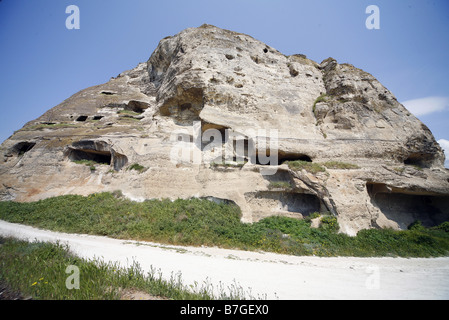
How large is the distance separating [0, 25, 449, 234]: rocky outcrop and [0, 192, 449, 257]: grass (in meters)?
1.24

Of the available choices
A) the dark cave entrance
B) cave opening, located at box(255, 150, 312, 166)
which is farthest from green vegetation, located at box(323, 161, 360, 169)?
the dark cave entrance

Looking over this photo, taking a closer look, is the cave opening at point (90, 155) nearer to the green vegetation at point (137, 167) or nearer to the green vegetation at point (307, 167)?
the green vegetation at point (137, 167)

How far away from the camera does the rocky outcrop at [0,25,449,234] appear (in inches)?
450

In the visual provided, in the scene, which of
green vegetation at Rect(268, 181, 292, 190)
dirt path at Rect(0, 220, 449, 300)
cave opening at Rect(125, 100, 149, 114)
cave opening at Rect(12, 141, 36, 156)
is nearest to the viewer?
dirt path at Rect(0, 220, 449, 300)

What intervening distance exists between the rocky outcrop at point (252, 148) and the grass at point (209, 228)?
124cm

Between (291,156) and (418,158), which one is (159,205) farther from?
(418,158)

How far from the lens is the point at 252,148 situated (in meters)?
12.7

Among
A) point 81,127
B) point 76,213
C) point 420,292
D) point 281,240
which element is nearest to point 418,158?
point 281,240

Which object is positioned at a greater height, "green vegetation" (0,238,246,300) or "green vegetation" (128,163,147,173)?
"green vegetation" (128,163,147,173)

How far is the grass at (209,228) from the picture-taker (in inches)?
295

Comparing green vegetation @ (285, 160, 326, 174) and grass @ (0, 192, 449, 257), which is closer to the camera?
grass @ (0, 192, 449, 257)

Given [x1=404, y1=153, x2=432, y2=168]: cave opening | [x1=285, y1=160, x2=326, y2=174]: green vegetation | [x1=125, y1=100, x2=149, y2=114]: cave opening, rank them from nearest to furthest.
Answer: [x1=285, y1=160, x2=326, y2=174]: green vegetation, [x1=404, y1=153, x2=432, y2=168]: cave opening, [x1=125, y1=100, x2=149, y2=114]: cave opening

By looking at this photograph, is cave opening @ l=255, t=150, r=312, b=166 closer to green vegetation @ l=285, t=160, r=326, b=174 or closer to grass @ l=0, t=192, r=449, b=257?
green vegetation @ l=285, t=160, r=326, b=174

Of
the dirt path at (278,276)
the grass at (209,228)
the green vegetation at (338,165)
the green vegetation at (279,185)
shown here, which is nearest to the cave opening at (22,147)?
the grass at (209,228)
